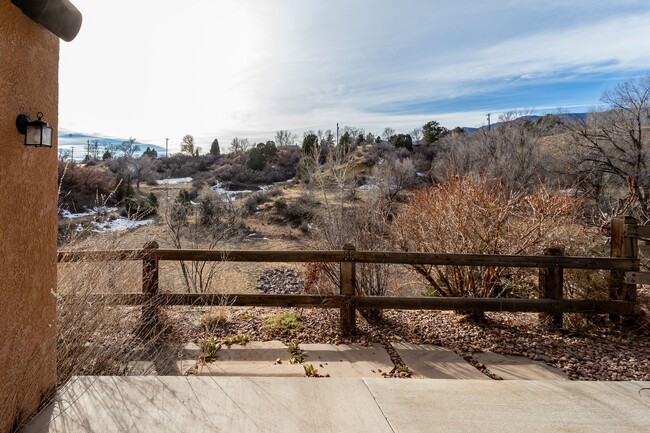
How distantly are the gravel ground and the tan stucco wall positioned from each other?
2.60 meters

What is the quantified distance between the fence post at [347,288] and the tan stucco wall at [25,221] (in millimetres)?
3369

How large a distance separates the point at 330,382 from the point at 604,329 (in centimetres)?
459

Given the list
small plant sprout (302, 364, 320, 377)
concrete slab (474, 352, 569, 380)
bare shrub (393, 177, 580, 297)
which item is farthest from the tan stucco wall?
bare shrub (393, 177, 580, 297)

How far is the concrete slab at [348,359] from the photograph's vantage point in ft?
15.3

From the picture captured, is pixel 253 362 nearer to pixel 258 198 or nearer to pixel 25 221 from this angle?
pixel 25 221

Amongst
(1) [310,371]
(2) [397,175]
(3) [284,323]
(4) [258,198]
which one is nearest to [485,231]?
(3) [284,323]

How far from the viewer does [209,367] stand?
4684 mm

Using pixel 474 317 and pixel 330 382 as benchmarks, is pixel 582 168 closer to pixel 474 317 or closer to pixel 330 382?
pixel 474 317

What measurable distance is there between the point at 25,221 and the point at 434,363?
165 inches

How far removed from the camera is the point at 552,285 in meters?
5.94

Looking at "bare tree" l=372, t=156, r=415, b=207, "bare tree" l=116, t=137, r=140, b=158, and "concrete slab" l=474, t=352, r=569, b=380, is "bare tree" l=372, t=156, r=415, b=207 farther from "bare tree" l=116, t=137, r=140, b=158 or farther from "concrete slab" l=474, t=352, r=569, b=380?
"bare tree" l=116, t=137, r=140, b=158

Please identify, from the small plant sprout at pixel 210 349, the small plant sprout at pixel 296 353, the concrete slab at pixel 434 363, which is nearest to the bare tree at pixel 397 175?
the concrete slab at pixel 434 363

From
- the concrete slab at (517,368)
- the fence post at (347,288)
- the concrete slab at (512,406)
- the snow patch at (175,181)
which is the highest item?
the snow patch at (175,181)

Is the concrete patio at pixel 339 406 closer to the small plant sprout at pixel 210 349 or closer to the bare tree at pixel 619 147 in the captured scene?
the small plant sprout at pixel 210 349
